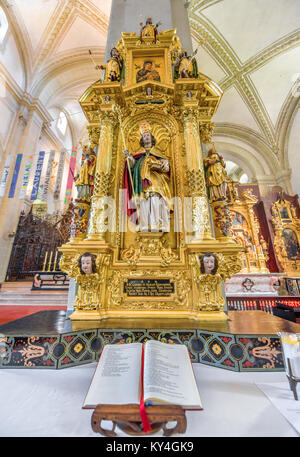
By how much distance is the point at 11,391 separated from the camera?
1.28 metres

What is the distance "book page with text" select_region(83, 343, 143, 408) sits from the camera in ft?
3.37

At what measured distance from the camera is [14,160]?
10.1 metres

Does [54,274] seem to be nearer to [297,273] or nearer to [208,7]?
[297,273]

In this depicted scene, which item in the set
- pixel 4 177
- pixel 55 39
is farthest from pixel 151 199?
pixel 55 39

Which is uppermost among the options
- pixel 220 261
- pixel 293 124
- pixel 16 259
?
pixel 293 124

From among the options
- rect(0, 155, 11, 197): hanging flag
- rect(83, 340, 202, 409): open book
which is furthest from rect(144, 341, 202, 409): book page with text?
rect(0, 155, 11, 197): hanging flag

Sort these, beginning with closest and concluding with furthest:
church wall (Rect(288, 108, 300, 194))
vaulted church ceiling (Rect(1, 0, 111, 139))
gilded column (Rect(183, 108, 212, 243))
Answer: gilded column (Rect(183, 108, 212, 243)) → vaulted church ceiling (Rect(1, 0, 111, 139)) → church wall (Rect(288, 108, 300, 194))

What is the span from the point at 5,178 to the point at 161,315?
36.5 ft

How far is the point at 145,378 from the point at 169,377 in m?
0.17

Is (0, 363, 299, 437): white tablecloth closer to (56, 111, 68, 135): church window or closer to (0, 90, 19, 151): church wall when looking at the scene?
(0, 90, 19, 151): church wall

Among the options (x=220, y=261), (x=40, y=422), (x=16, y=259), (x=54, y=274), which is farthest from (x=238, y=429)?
(x=16, y=259)

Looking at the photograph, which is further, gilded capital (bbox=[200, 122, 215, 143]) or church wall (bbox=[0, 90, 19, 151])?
church wall (bbox=[0, 90, 19, 151])

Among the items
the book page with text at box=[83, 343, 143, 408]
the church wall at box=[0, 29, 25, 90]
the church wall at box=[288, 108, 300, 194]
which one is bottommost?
→ the book page with text at box=[83, 343, 143, 408]

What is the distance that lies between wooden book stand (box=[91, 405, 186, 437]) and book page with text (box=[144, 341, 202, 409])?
6cm
